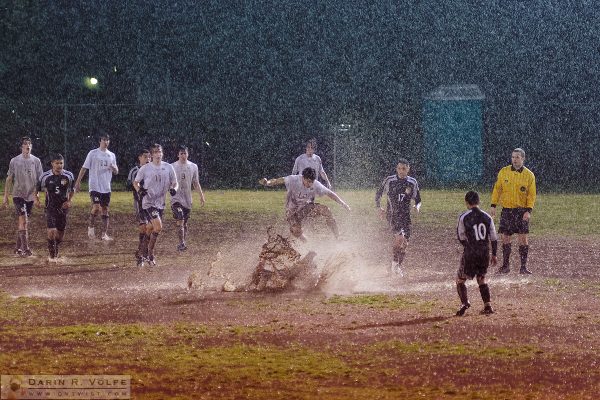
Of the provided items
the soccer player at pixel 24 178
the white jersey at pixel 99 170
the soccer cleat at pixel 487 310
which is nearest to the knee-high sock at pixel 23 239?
the soccer player at pixel 24 178

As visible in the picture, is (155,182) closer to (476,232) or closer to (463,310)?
(476,232)

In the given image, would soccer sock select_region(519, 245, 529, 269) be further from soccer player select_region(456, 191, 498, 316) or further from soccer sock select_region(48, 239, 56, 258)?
soccer sock select_region(48, 239, 56, 258)

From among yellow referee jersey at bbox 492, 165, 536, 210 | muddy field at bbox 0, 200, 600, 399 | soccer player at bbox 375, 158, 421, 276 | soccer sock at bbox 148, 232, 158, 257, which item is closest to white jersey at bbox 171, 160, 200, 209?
muddy field at bbox 0, 200, 600, 399

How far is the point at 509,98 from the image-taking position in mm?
45562

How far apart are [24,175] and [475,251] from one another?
32.2 ft

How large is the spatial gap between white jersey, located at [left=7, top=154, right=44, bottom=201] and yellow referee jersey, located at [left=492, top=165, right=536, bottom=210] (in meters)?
8.72

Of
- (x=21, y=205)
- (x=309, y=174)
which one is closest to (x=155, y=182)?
(x=309, y=174)

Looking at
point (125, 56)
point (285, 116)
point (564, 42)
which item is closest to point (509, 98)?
point (564, 42)

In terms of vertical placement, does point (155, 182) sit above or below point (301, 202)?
above

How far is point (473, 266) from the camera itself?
40.3ft

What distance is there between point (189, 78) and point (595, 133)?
20.1 metres

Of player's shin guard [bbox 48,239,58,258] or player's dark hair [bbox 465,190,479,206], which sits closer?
player's dark hair [bbox 465,190,479,206]

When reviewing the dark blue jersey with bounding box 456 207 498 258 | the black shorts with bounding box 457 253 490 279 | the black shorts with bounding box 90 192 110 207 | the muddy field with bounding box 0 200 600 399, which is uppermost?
the dark blue jersey with bounding box 456 207 498 258

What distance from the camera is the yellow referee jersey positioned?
54.2 ft
